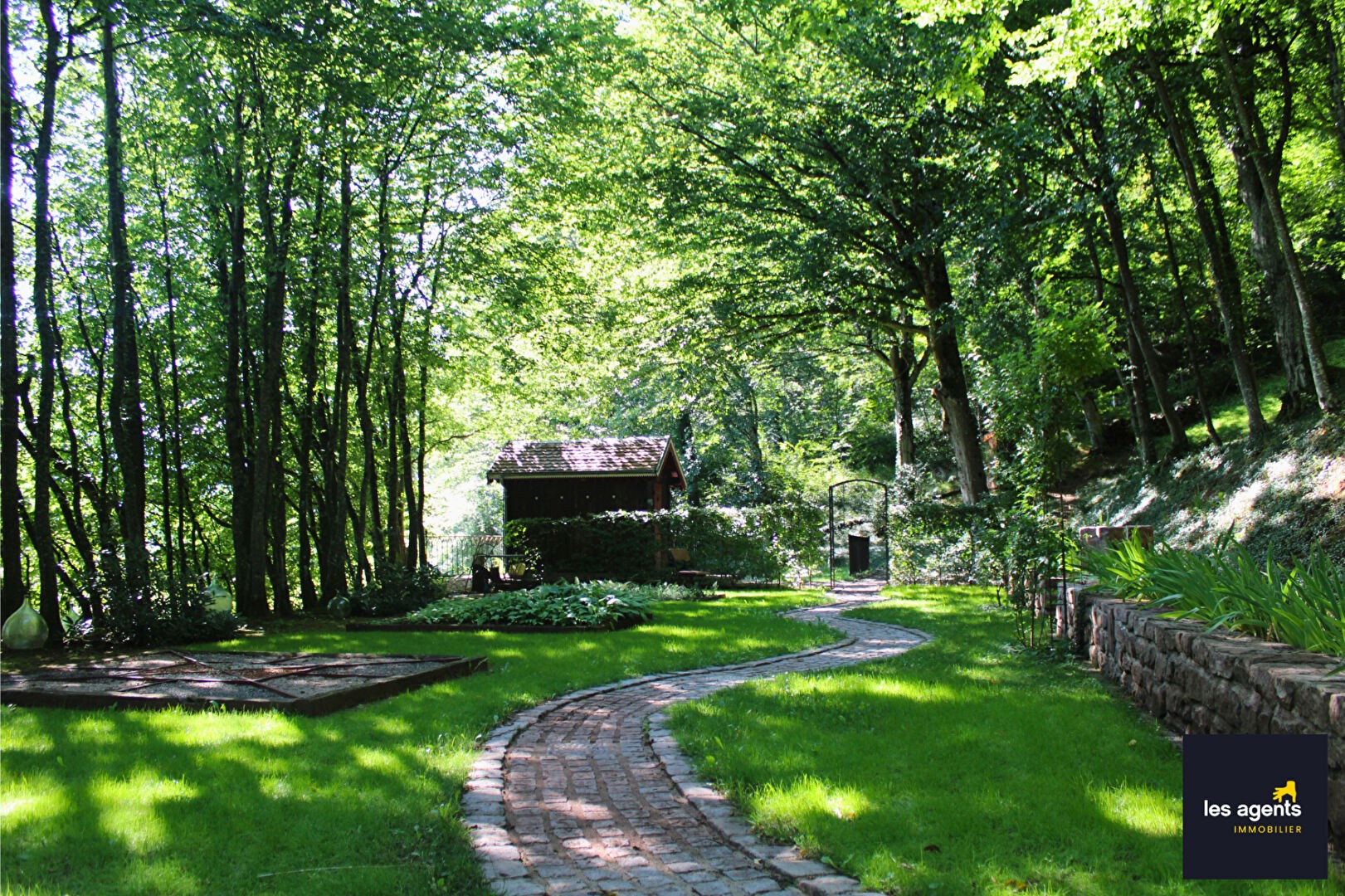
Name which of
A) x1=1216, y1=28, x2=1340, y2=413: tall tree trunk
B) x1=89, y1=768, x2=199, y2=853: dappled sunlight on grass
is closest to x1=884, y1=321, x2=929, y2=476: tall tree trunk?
x1=1216, y1=28, x2=1340, y2=413: tall tree trunk

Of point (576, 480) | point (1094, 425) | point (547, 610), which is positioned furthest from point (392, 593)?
point (1094, 425)

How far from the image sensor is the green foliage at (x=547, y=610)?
36.2 feet

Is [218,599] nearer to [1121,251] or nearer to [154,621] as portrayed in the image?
[154,621]

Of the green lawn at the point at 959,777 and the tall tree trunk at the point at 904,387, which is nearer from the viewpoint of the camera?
the green lawn at the point at 959,777

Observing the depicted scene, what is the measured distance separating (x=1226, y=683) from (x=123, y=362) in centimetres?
1107

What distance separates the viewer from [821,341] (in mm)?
23281

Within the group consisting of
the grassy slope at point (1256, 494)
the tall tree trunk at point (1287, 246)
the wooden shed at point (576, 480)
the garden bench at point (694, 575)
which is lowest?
the garden bench at point (694, 575)

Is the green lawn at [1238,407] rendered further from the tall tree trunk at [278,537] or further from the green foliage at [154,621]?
the green foliage at [154,621]

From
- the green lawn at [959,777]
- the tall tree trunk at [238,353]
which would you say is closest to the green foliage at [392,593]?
the tall tree trunk at [238,353]

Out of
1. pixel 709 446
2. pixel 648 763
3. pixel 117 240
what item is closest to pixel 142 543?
pixel 117 240

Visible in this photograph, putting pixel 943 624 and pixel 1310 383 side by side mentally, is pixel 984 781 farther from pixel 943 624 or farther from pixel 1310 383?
pixel 1310 383

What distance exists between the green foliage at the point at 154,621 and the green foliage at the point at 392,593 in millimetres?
2489

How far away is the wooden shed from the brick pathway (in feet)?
51.0

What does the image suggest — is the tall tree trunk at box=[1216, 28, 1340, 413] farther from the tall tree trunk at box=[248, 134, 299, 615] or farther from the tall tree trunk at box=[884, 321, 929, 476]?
the tall tree trunk at box=[248, 134, 299, 615]
